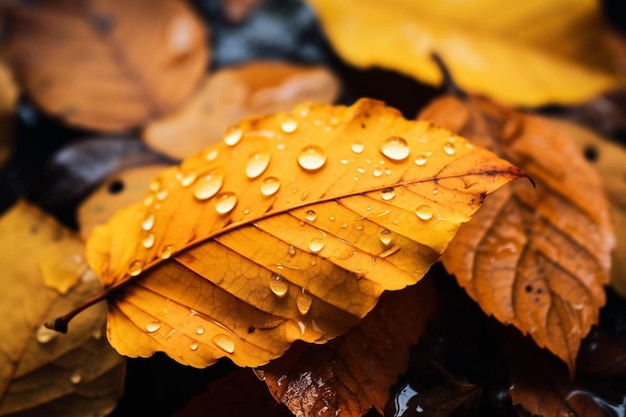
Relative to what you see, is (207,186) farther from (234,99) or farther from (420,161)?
(234,99)

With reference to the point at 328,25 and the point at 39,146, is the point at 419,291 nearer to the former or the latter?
the point at 328,25

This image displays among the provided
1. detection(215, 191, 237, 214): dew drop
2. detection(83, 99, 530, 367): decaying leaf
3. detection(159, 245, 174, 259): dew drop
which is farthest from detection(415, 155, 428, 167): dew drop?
detection(159, 245, 174, 259): dew drop

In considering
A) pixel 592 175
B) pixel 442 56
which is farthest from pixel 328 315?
pixel 442 56

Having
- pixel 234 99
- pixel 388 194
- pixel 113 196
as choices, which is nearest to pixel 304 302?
pixel 388 194

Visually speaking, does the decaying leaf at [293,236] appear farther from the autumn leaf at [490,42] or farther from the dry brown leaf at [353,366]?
the autumn leaf at [490,42]

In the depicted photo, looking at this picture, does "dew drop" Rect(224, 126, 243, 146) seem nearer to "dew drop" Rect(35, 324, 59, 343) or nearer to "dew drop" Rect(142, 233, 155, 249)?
"dew drop" Rect(142, 233, 155, 249)
